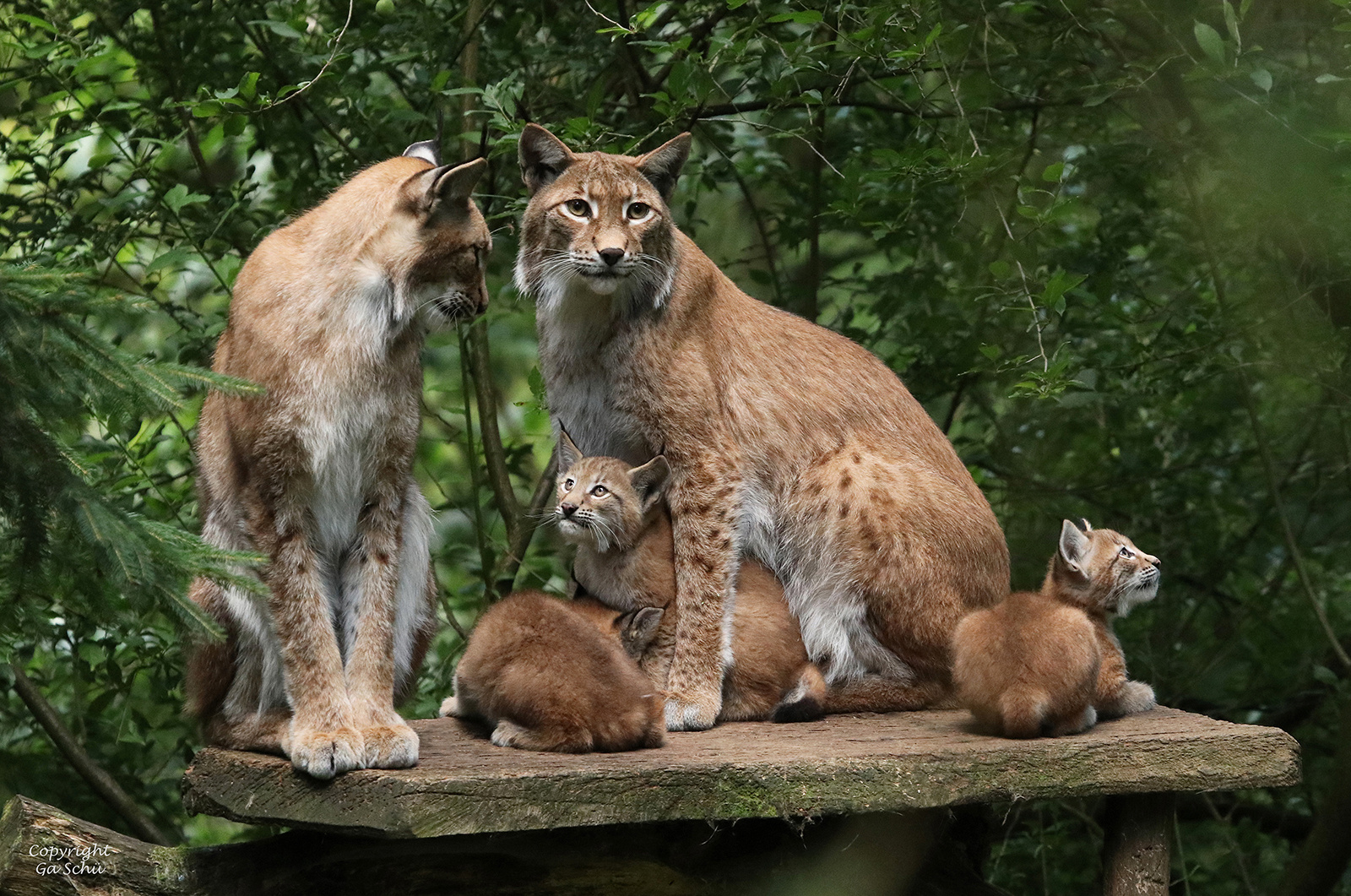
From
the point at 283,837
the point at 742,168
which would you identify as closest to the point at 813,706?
the point at 283,837

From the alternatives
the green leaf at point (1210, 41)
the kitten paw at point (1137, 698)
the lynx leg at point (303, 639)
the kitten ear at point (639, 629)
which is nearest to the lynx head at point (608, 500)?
the kitten ear at point (639, 629)

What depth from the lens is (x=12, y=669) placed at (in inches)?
218

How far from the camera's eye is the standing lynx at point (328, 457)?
400 cm

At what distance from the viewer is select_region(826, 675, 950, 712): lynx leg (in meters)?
5.00

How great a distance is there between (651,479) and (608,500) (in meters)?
0.19

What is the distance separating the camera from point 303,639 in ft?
13.1

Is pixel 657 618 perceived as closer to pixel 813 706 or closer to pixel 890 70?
pixel 813 706

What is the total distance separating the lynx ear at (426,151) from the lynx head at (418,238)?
431 millimetres

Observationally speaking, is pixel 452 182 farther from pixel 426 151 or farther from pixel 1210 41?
pixel 1210 41

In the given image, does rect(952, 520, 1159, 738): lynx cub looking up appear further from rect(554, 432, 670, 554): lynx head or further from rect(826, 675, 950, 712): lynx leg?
rect(554, 432, 670, 554): lynx head

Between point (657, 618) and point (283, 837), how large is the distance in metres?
1.49

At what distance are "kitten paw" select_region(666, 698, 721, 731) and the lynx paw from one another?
1242mm

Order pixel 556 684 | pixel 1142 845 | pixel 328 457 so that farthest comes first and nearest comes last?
pixel 1142 845 < pixel 556 684 < pixel 328 457

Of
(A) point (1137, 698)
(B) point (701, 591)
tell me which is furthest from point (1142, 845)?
(B) point (701, 591)
